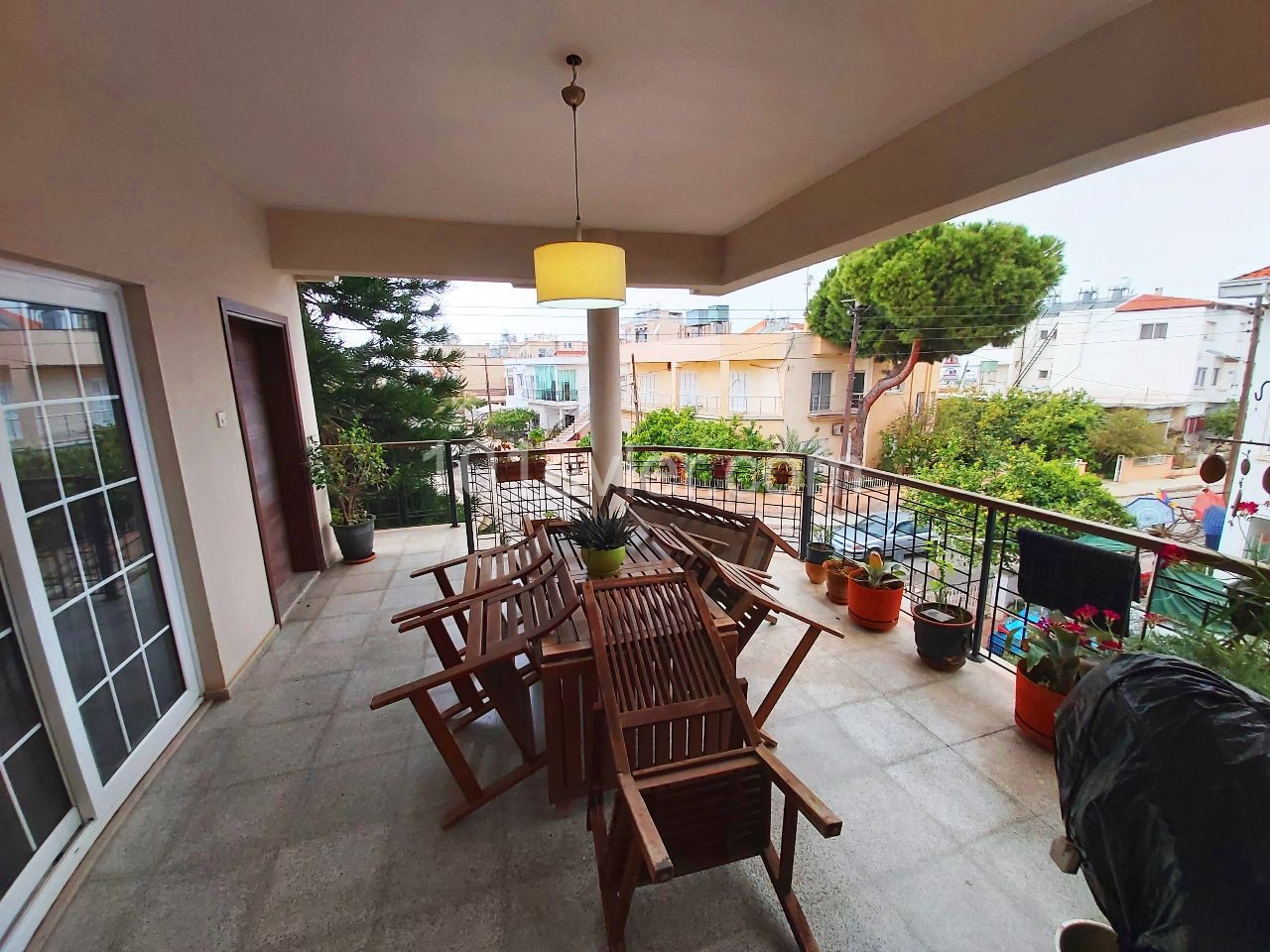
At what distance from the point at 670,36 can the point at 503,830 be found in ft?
8.65

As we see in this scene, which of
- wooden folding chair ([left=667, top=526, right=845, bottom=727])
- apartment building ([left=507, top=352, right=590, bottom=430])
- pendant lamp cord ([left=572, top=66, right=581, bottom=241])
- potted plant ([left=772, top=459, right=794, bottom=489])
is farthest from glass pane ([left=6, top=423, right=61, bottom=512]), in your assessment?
apartment building ([left=507, top=352, right=590, bottom=430])

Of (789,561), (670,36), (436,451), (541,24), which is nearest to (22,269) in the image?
(541,24)

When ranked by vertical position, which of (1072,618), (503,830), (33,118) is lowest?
(503,830)

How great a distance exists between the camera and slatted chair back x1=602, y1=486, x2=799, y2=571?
9.01ft

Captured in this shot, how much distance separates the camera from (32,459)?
1582mm

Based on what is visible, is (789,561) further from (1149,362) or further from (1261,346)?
(1149,362)

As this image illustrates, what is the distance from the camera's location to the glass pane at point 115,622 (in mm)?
1818

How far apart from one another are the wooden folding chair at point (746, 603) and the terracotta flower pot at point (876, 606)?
944 millimetres

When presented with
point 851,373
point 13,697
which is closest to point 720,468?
point 13,697

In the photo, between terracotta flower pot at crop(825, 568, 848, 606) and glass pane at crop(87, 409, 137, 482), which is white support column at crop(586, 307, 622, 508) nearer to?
terracotta flower pot at crop(825, 568, 848, 606)

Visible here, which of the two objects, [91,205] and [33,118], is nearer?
[33,118]

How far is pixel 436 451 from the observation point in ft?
21.9

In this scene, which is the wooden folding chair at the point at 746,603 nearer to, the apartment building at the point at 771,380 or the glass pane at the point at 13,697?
the glass pane at the point at 13,697

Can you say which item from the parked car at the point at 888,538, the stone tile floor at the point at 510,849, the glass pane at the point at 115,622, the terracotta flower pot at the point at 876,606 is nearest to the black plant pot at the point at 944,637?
the stone tile floor at the point at 510,849
